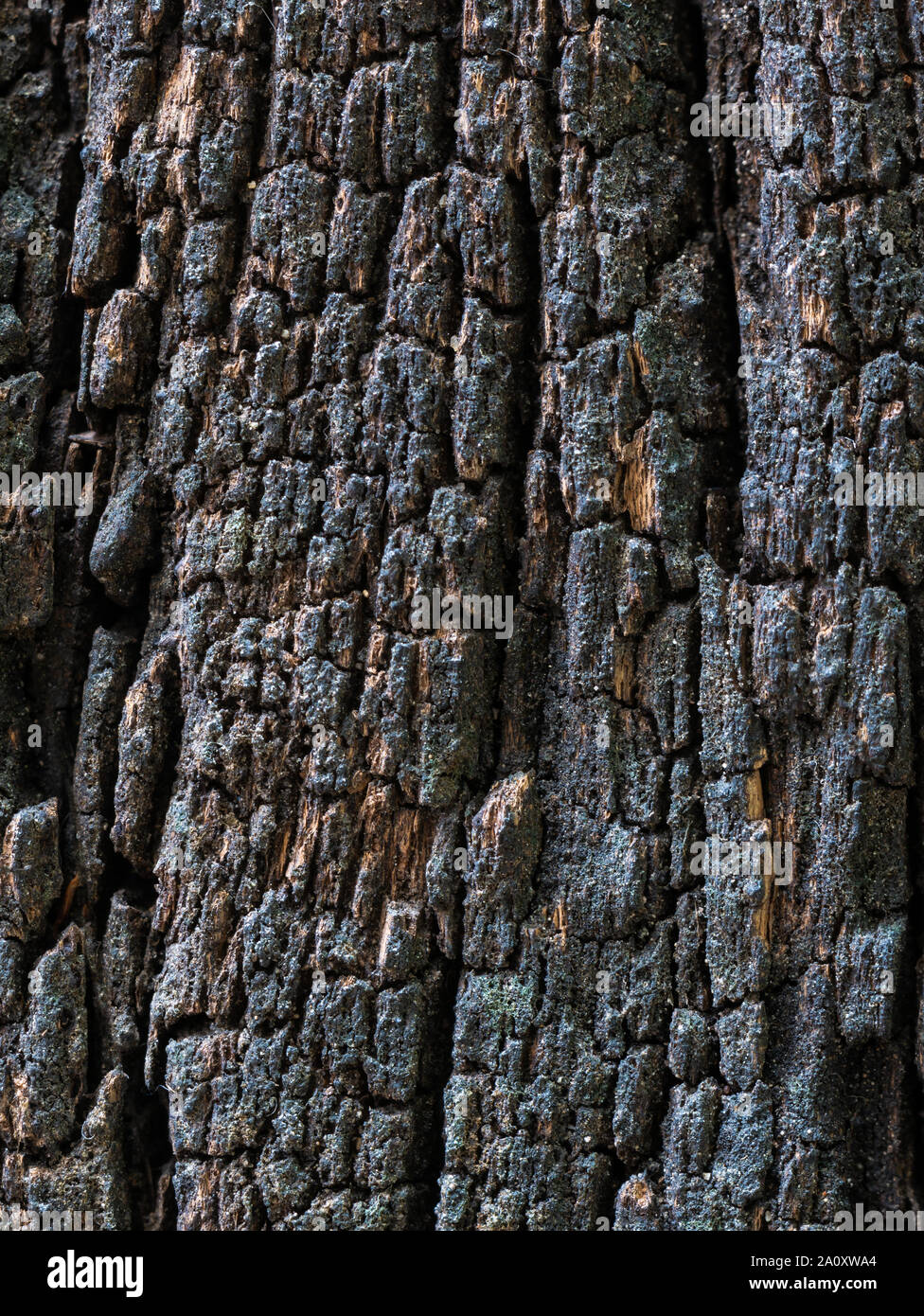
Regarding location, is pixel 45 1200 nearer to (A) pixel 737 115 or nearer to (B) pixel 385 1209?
(B) pixel 385 1209

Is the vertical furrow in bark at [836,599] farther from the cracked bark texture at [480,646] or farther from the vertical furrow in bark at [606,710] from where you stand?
the vertical furrow in bark at [606,710]

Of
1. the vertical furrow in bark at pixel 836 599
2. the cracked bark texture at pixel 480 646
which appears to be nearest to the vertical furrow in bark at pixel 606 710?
the cracked bark texture at pixel 480 646

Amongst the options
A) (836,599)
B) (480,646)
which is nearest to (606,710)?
(480,646)

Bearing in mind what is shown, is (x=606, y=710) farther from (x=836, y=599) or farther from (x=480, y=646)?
(x=836, y=599)

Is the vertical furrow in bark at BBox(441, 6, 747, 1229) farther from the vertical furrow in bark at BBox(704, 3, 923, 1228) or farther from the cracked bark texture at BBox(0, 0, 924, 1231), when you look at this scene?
the vertical furrow in bark at BBox(704, 3, 923, 1228)

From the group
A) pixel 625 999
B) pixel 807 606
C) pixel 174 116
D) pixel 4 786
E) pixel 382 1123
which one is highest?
pixel 174 116

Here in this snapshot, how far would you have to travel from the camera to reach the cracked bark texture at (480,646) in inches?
117

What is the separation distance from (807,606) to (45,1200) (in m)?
2.71

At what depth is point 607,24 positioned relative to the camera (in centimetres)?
318

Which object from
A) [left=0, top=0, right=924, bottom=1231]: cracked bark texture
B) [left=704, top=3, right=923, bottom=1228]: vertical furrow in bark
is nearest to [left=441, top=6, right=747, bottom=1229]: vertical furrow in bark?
[left=0, top=0, right=924, bottom=1231]: cracked bark texture

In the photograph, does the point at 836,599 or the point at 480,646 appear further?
the point at 480,646

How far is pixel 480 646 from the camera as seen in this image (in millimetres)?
→ 3123

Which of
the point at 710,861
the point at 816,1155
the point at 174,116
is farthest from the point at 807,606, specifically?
the point at 174,116

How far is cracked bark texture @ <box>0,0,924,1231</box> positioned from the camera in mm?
2961
